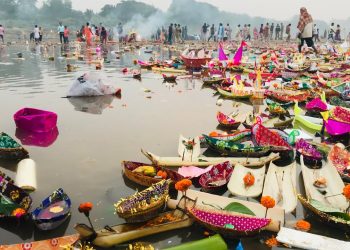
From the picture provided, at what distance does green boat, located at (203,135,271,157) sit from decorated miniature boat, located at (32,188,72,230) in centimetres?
356

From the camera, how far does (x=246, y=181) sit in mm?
6309

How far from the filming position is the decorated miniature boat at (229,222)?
4781mm

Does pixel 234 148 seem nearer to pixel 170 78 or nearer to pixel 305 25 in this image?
pixel 170 78

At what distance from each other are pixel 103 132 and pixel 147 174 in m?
3.49

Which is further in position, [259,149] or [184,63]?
[184,63]

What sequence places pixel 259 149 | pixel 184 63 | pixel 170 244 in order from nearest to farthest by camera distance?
pixel 170 244, pixel 259 149, pixel 184 63

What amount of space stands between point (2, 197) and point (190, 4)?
91575 millimetres

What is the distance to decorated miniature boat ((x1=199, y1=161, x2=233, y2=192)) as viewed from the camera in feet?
20.4

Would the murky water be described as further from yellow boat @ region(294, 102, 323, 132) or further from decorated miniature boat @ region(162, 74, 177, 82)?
yellow boat @ region(294, 102, 323, 132)

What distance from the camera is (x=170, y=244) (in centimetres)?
493

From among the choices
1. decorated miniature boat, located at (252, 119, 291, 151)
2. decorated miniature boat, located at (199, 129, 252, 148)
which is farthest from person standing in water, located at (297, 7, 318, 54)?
decorated miniature boat, located at (252, 119, 291, 151)

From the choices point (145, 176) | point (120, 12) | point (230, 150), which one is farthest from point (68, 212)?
point (120, 12)

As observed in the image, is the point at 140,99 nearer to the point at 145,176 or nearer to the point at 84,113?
the point at 84,113

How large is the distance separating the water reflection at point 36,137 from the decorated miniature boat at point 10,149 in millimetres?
1031
